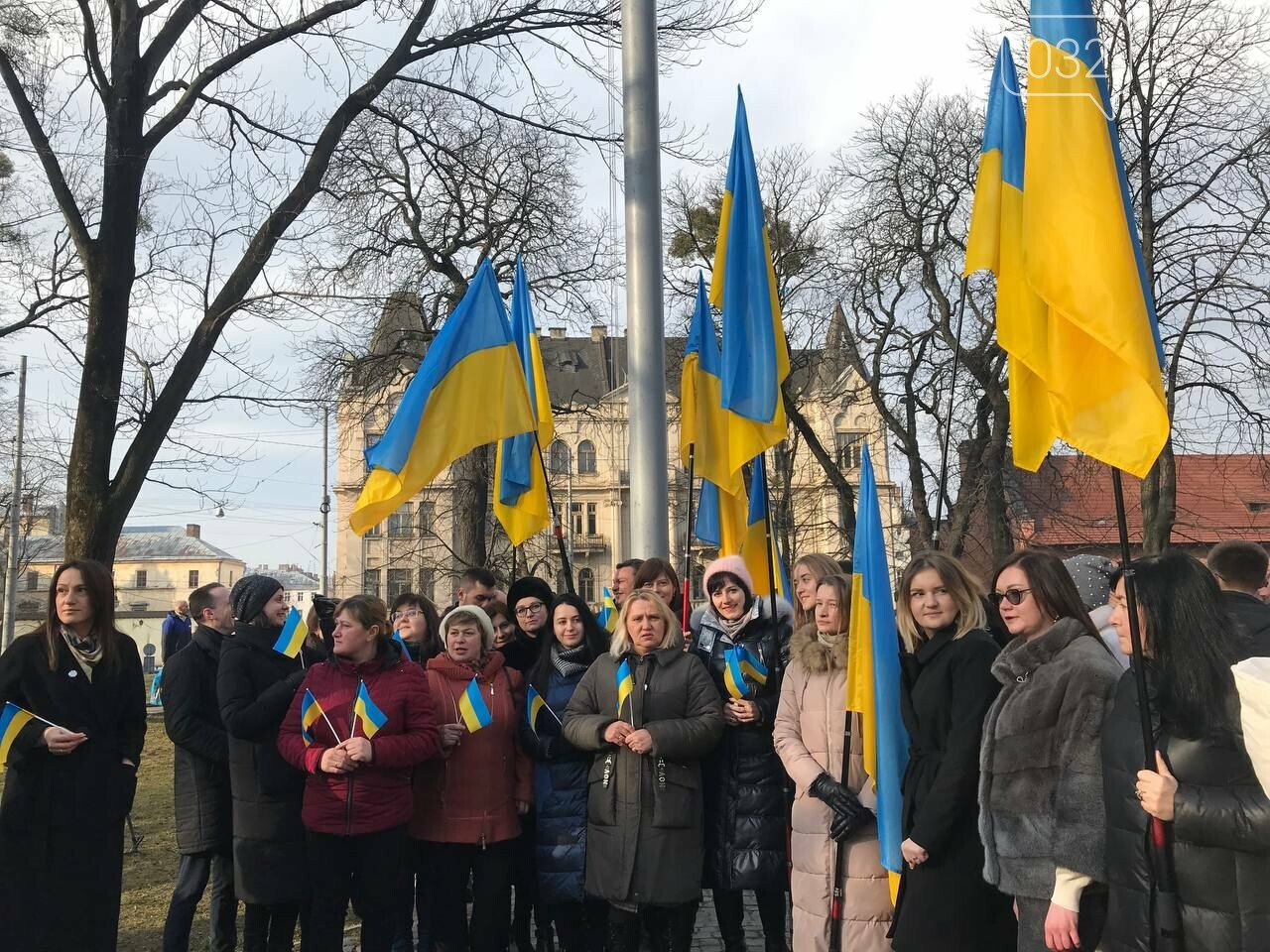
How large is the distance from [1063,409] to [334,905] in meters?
3.80

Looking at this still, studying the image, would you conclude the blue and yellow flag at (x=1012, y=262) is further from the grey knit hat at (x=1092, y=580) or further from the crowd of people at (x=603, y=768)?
the grey knit hat at (x=1092, y=580)

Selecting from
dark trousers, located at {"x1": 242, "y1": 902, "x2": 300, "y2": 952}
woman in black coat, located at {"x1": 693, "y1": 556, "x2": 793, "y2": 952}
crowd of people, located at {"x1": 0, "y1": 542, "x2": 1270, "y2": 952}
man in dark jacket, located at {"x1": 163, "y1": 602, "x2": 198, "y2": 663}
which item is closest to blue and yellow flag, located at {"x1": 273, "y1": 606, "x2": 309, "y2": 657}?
crowd of people, located at {"x1": 0, "y1": 542, "x2": 1270, "y2": 952}

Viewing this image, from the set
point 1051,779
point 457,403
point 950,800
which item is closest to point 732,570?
point 457,403

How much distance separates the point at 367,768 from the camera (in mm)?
5336

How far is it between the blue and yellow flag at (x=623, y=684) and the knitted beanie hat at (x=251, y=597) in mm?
1788

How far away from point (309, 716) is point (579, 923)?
1742 mm

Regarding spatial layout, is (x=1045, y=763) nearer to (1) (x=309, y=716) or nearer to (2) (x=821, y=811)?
(2) (x=821, y=811)

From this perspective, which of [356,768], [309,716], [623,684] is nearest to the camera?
[356,768]

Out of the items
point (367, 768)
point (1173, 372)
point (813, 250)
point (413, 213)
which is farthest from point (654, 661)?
→ point (813, 250)

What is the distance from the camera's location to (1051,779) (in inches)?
156

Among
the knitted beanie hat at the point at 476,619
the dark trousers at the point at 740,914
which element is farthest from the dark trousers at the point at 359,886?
the dark trousers at the point at 740,914

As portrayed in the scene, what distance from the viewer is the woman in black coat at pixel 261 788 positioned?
5.56 meters

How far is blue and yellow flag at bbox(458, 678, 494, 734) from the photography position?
18.6 ft

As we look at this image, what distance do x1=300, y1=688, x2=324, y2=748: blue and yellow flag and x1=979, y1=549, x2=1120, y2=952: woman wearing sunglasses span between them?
2.96 meters
